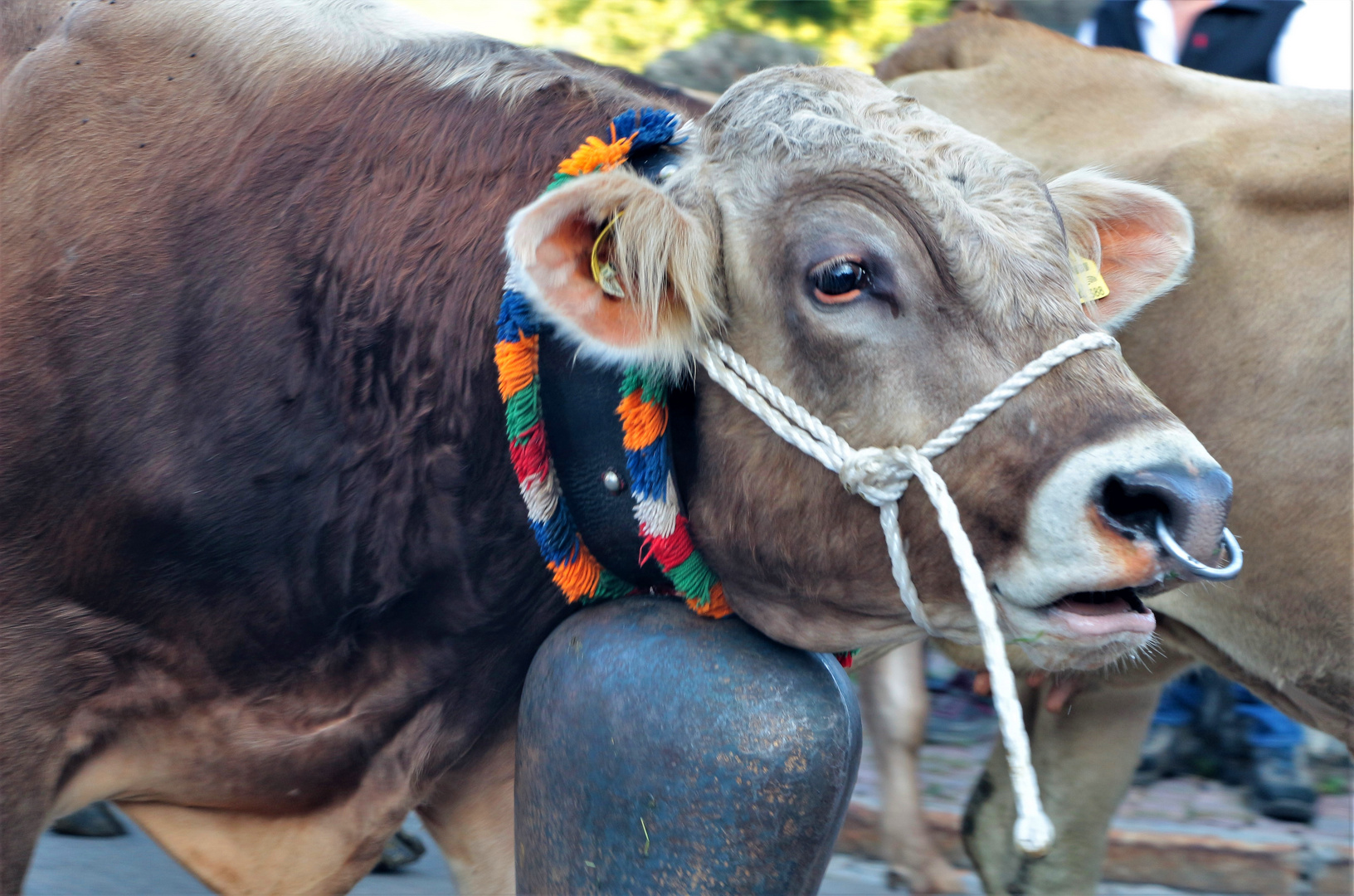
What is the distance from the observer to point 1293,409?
2.68 meters

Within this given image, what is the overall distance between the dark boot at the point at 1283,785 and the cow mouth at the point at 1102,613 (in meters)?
2.94

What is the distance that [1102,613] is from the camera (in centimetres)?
168

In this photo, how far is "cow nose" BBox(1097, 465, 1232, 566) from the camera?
154 centimetres

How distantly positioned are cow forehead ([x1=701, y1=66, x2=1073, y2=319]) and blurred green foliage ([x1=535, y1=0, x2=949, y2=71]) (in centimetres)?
474

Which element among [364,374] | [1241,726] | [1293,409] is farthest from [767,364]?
[1241,726]

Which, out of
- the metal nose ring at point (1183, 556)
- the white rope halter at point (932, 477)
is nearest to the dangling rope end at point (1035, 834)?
the white rope halter at point (932, 477)

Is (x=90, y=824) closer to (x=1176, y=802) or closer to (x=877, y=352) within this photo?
(x=877, y=352)

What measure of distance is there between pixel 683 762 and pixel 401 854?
2.05 m

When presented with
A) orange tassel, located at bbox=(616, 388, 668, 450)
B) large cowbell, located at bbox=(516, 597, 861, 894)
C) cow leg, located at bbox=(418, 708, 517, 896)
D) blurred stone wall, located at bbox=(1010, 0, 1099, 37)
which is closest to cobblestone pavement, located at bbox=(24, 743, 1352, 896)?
cow leg, located at bbox=(418, 708, 517, 896)

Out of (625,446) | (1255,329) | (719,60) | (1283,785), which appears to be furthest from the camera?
(719,60)

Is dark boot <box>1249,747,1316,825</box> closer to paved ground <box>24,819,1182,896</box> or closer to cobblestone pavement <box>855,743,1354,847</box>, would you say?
cobblestone pavement <box>855,743,1354,847</box>

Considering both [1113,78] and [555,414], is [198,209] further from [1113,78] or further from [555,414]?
[1113,78]

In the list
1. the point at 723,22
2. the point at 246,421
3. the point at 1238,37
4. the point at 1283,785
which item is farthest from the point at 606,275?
the point at 723,22

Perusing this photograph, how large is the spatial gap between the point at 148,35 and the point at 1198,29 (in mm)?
2936
